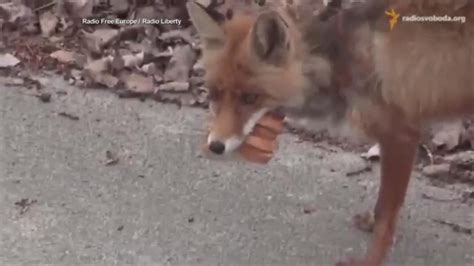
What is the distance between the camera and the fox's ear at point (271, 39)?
4086 millimetres

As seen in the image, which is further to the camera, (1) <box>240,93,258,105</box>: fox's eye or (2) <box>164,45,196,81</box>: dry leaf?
Answer: (2) <box>164,45,196,81</box>: dry leaf

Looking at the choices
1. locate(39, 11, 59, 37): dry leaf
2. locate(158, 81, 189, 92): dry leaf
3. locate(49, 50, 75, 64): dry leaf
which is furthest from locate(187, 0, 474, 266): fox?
locate(39, 11, 59, 37): dry leaf

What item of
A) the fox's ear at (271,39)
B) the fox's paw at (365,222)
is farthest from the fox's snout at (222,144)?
the fox's paw at (365,222)

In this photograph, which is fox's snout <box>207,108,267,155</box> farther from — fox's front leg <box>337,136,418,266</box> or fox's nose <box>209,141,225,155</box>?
fox's front leg <box>337,136,418,266</box>

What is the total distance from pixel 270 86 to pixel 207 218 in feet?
2.88

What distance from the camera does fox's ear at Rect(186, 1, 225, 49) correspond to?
4.29 meters

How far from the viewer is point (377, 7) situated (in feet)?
14.2

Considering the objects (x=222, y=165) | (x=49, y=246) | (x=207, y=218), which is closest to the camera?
(x=49, y=246)

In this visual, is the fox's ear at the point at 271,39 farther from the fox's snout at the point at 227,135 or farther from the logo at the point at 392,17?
the logo at the point at 392,17

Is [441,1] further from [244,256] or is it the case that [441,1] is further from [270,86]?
[244,256]

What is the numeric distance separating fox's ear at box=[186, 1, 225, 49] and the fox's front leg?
0.79 meters

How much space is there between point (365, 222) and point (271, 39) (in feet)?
3.81

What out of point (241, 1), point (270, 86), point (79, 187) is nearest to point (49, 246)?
point (79, 187)

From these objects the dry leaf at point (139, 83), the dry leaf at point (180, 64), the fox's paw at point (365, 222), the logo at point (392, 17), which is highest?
the logo at point (392, 17)
